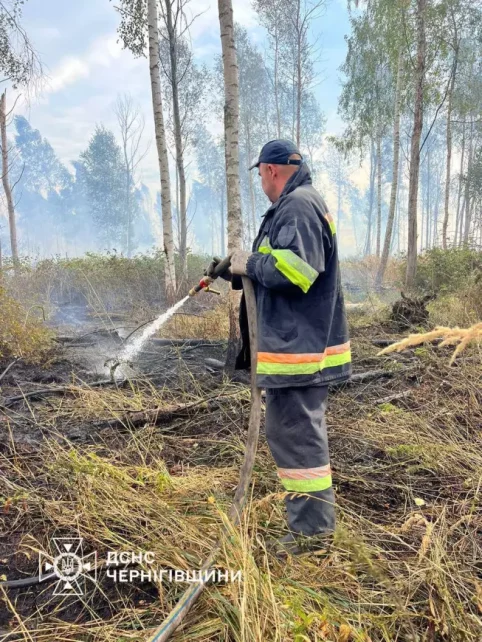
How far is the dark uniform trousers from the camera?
6.28ft

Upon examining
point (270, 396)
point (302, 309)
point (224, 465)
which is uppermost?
point (302, 309)

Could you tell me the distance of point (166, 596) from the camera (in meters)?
1.63

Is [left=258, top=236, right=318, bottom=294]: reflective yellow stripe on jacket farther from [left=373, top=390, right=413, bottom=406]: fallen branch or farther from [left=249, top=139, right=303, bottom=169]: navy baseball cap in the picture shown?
[left=373, top=390, right=413, bottom=406]: fallen branch

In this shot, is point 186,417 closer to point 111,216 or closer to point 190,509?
point 190,509

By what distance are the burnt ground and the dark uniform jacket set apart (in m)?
0.96

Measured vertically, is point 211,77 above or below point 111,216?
above

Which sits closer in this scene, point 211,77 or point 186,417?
point 186,417

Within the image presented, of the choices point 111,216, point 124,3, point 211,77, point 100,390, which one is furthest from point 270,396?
point 111,216

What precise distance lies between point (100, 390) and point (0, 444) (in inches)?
48.5

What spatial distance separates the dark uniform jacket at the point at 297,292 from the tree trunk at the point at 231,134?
278 cm

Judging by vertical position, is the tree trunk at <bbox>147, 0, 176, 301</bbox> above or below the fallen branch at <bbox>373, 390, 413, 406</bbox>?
above

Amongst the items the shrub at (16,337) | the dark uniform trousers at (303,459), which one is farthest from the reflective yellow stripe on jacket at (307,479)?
the shrub at (16,337)

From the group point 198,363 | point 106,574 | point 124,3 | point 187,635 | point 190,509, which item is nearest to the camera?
point 187,635

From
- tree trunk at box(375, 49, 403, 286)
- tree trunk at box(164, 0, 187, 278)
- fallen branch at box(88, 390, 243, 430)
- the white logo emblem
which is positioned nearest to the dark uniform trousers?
the white logo emblem
